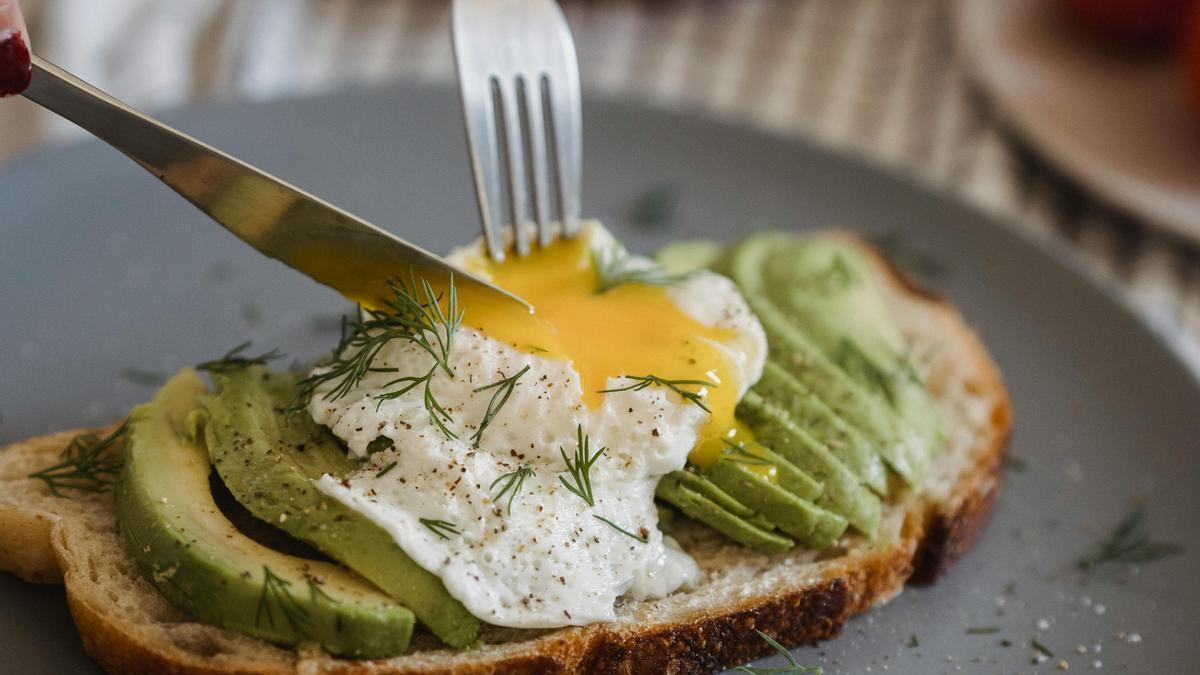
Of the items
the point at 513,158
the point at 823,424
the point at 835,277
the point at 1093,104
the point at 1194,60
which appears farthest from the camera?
the point at 1093,104

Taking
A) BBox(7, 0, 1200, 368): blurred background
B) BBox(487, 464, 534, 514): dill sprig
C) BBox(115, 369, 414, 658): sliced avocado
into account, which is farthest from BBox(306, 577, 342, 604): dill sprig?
BBox(7, 0, 1200, 368): blurred background

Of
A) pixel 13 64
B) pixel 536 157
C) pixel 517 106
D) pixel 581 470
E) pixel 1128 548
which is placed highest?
pixel 13 64

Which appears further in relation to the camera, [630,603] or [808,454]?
[808,454]

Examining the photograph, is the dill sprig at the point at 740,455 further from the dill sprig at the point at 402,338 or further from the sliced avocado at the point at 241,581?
the sliced avocado at the point at 241,581

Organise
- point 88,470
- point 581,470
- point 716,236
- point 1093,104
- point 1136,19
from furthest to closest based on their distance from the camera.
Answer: point 1136,19 < point 1093,104 < point 716,236 < point 88,470 < point 581,470

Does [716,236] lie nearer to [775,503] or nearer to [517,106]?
[517,106]

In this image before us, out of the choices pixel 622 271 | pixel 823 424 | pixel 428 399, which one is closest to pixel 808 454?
pixel 823 424

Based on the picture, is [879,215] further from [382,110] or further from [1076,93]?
[382,110]
